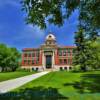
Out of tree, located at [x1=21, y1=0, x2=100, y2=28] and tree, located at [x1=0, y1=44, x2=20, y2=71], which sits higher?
tree, located at [x1=0, y1=44, x2=20, y2=71]

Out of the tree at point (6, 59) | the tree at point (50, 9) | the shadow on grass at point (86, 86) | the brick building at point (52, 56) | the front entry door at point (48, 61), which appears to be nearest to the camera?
the tree at point (50, 9)

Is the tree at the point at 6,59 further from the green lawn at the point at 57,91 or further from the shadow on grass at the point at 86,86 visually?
the green lawn at the point at 57,91

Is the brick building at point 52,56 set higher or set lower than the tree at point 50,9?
higher

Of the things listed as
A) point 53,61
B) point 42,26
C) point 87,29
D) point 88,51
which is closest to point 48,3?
point 42,26

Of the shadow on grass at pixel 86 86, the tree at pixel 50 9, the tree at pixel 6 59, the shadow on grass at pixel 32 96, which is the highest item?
the tree at pixel 6 59

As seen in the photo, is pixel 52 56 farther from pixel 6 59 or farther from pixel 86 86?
pixel 86 86

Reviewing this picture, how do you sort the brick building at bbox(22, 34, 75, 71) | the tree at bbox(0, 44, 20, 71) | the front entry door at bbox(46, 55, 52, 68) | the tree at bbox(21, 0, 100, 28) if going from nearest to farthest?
the tree at bbox(21, 0, 100, 28) < the tree at bbox(0, 44, 20, 71) < the brick building at bbox(22, 34, 75, 71) < the front entry door at bbox(46, 55, 52, 68)

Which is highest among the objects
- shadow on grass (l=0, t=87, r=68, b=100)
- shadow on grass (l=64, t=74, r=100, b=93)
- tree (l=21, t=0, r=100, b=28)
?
tree (l=21, t=0, r=100, b=28)

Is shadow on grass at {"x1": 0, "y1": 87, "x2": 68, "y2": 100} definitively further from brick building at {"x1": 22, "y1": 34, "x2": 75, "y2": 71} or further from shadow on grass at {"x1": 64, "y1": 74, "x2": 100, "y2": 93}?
brick building at {"x1": 22, "y1": 34, "x2": 75, "y2": 71}

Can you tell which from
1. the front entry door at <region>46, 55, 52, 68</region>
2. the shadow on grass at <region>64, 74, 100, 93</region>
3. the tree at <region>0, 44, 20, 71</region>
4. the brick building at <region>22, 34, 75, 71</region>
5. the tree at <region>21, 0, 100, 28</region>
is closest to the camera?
the tree at <region>21, 0, 100, 28</region>

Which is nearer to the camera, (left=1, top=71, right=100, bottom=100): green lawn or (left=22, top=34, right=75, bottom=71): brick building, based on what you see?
(left=1, top=71, right=100, bottom=100): green lawn

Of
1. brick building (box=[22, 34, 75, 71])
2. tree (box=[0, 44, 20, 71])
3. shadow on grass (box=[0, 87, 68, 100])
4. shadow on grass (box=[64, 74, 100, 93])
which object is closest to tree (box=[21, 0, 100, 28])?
shadow on grass (box=[0, 87, 68, 100])

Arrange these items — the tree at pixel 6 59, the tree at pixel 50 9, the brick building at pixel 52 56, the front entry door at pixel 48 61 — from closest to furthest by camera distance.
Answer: the tree at pixel 50 9, the tree at pixel 6 59, the brick building at pixel 52 56, the front entry door at pixel 48 61

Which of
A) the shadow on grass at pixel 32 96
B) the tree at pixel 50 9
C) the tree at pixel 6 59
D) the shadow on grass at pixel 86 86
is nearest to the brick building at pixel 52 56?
the tree at pixel 6 59
